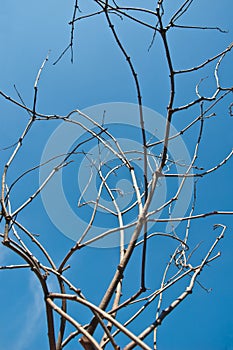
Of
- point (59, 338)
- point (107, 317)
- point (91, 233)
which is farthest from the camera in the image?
point (91, 233)

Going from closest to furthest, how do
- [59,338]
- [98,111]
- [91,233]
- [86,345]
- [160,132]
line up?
[86,345] < [59,338] < [91,233] < [160,132] < [98,111]

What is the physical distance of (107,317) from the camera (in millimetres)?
456

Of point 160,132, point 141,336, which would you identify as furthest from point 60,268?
point 160,132

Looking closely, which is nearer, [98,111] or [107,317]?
[107,317]

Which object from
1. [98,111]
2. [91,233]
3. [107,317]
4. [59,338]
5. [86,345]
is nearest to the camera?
[107,317]

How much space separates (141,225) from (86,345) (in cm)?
22

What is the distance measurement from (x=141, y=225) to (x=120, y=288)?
20cm

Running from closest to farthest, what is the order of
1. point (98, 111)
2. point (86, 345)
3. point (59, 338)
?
1. point (86, 345)
2. point (59, 338)
3. point (98, 111)

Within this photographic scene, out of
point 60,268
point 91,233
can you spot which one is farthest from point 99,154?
point 60,268

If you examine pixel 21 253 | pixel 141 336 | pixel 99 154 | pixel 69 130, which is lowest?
pixel 141 336

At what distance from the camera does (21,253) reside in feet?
2.00

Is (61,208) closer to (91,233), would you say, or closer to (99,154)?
(91,233)

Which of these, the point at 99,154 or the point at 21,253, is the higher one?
the point at 99,154

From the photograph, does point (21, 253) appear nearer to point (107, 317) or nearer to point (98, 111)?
point (107, 317)
